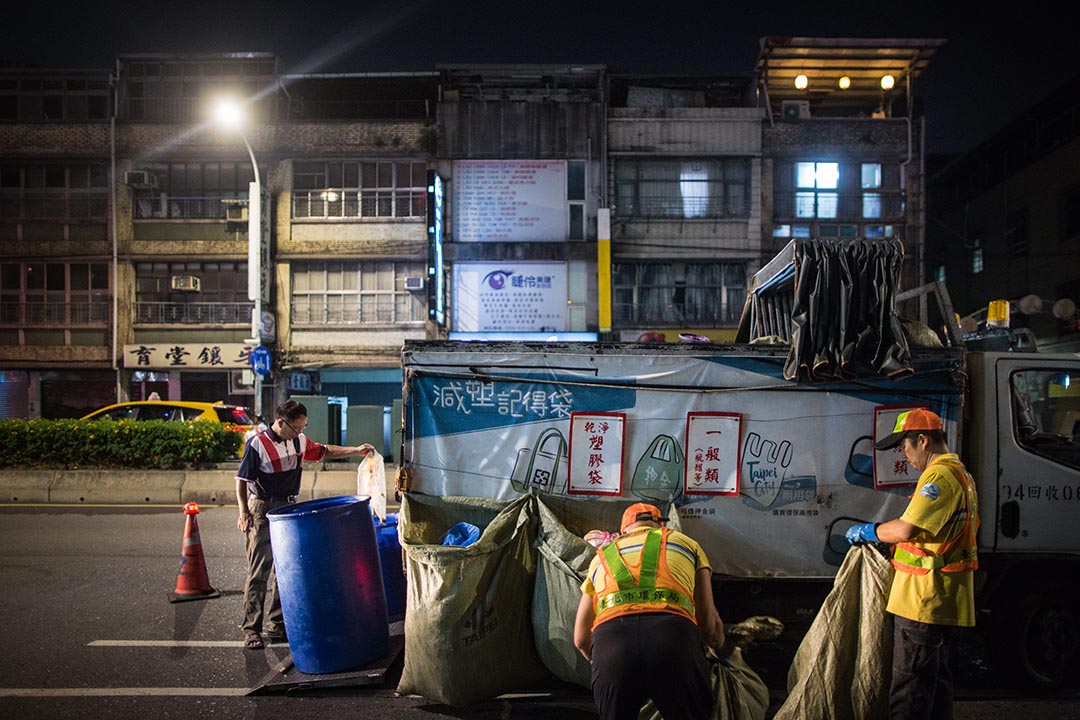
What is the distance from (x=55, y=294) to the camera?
80.0 feet

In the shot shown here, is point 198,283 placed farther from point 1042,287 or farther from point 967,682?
point 1042,287

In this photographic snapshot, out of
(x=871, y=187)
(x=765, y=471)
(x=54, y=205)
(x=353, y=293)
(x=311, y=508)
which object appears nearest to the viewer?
(x=765, y=471)

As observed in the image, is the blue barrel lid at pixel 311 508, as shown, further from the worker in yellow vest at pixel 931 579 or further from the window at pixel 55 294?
the window at pixel 55 294

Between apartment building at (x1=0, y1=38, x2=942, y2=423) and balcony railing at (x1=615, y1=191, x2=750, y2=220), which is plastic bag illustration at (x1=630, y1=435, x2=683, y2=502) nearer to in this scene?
apartment building at (x1=0, y1=38, x2=942, y2=423)

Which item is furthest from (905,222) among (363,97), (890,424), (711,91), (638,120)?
(890,424)

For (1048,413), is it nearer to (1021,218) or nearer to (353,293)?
(353,293)

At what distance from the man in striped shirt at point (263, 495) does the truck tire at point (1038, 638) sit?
4679 millimetres

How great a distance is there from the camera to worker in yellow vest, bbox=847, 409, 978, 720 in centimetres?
362

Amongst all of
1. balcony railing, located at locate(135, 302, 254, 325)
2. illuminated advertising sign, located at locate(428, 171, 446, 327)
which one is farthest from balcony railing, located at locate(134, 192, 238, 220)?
illuminated advertising sign, located at locate(428, 171, 446, 327)

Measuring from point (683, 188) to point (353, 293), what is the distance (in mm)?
11329

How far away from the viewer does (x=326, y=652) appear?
4.79m

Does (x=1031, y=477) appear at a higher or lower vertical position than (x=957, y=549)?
higher

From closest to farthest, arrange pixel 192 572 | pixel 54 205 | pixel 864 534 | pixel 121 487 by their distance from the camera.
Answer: pixel 864 534, pixel 192 572, pixel 121 487, pixel 54 205

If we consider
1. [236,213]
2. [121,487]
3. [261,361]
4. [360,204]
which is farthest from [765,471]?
[236,213]
